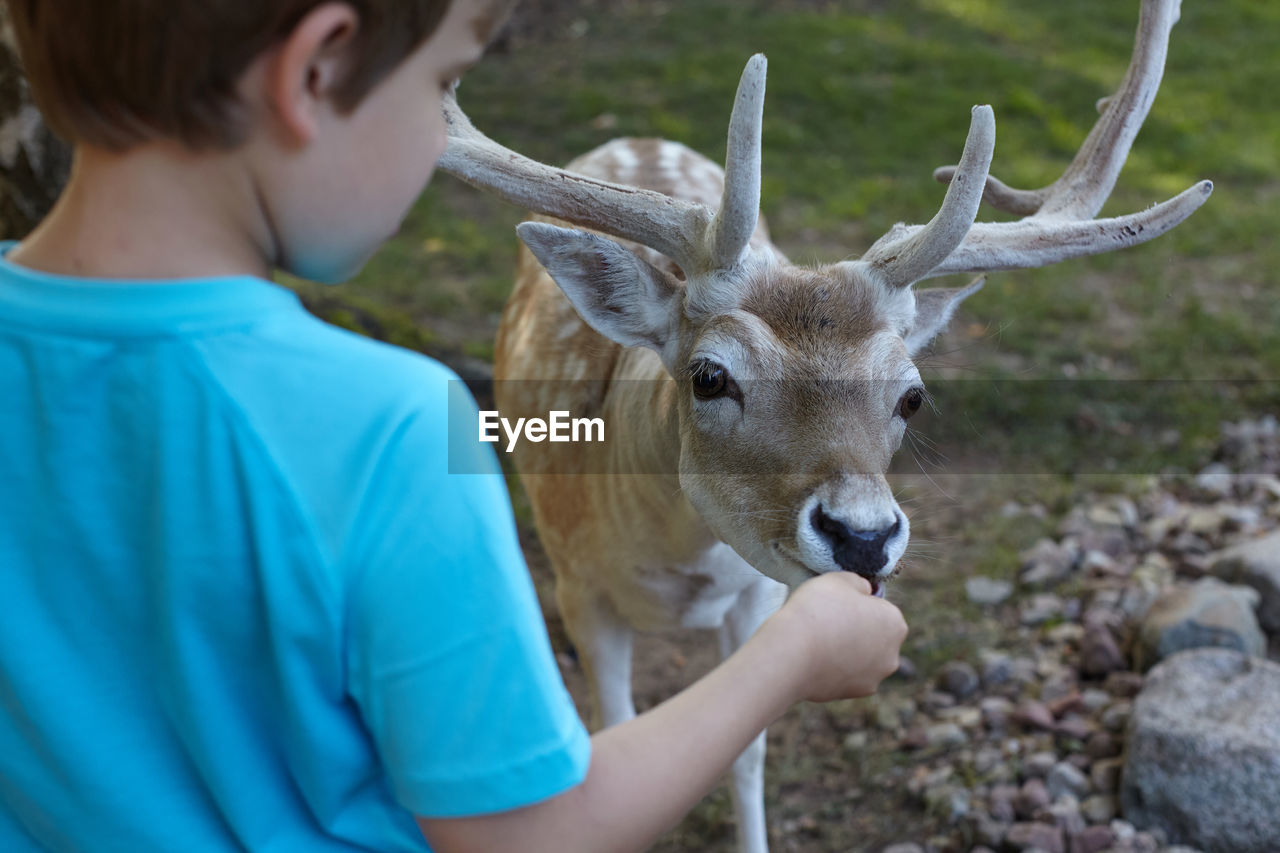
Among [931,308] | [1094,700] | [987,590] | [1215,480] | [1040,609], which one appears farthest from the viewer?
[1215,480]

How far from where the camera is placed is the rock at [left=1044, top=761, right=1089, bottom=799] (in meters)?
3.25

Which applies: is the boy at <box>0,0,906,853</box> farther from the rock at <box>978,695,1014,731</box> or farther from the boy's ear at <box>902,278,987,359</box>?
the rock at <box>978,695,1014,731</box>

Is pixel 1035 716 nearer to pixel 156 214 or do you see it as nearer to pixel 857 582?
pixel 857 582

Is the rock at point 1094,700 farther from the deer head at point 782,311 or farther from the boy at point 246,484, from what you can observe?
the boy at point 246,484

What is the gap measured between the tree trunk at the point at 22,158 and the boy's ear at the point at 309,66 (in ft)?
11.2

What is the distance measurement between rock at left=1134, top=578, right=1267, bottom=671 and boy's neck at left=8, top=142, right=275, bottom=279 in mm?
3315

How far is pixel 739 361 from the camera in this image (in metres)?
2.24

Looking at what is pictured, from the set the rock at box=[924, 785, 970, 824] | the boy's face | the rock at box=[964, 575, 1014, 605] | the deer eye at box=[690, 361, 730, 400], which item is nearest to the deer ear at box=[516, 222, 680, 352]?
the deer eye at box=[690, 361, 730, 400]

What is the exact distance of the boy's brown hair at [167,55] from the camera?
2.81ft

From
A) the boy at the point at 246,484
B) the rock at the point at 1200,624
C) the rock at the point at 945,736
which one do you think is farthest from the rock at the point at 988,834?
the boy at the point at 246,484

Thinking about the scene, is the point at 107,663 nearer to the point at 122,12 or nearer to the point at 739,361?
the point at 122,12

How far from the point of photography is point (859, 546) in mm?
1915

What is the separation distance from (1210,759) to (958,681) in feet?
2.93

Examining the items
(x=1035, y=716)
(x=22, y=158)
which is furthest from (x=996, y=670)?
(x=22, y=158)
